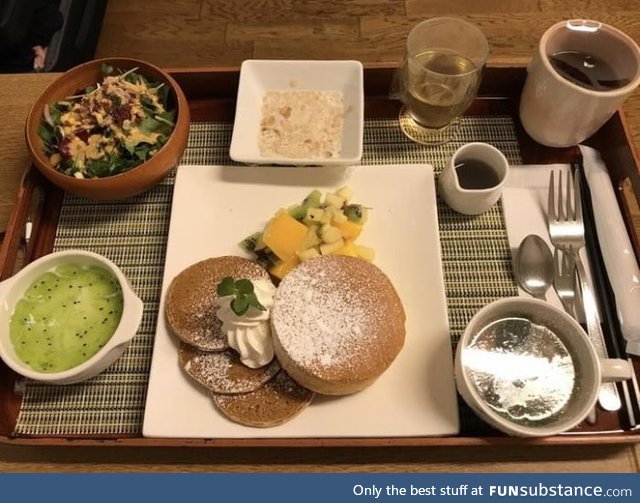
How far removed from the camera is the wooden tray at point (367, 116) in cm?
123

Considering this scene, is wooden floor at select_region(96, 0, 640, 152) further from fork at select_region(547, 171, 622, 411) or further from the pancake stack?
the pancake stack

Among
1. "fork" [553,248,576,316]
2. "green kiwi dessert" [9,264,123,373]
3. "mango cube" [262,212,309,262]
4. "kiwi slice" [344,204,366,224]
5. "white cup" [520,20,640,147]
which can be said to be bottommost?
"green kiwi dessert" [9,264,123,373]

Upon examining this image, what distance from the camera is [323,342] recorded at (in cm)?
122

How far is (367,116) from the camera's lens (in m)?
1.73

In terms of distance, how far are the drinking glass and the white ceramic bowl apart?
0.96 metres

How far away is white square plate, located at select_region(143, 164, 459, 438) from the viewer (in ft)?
4.08

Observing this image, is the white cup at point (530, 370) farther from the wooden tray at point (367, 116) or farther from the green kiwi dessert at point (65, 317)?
the green kiwi dessert at point (65, 317)

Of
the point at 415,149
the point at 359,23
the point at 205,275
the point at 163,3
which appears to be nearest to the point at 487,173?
the point at 415,149

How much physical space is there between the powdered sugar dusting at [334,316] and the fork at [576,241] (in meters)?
0.48

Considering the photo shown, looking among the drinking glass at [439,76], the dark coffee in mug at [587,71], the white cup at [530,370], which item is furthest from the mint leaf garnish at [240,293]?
the dark coffee in mug at [587,71]

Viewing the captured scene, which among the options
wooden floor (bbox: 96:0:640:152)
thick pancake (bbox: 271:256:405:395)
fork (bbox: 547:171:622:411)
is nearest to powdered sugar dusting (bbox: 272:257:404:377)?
thick pancake (bbox: 271:256:405:395)

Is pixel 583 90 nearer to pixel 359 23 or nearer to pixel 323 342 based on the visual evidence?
pixel 323 342

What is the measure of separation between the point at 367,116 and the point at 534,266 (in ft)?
2.28

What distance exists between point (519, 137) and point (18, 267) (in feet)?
4.93
